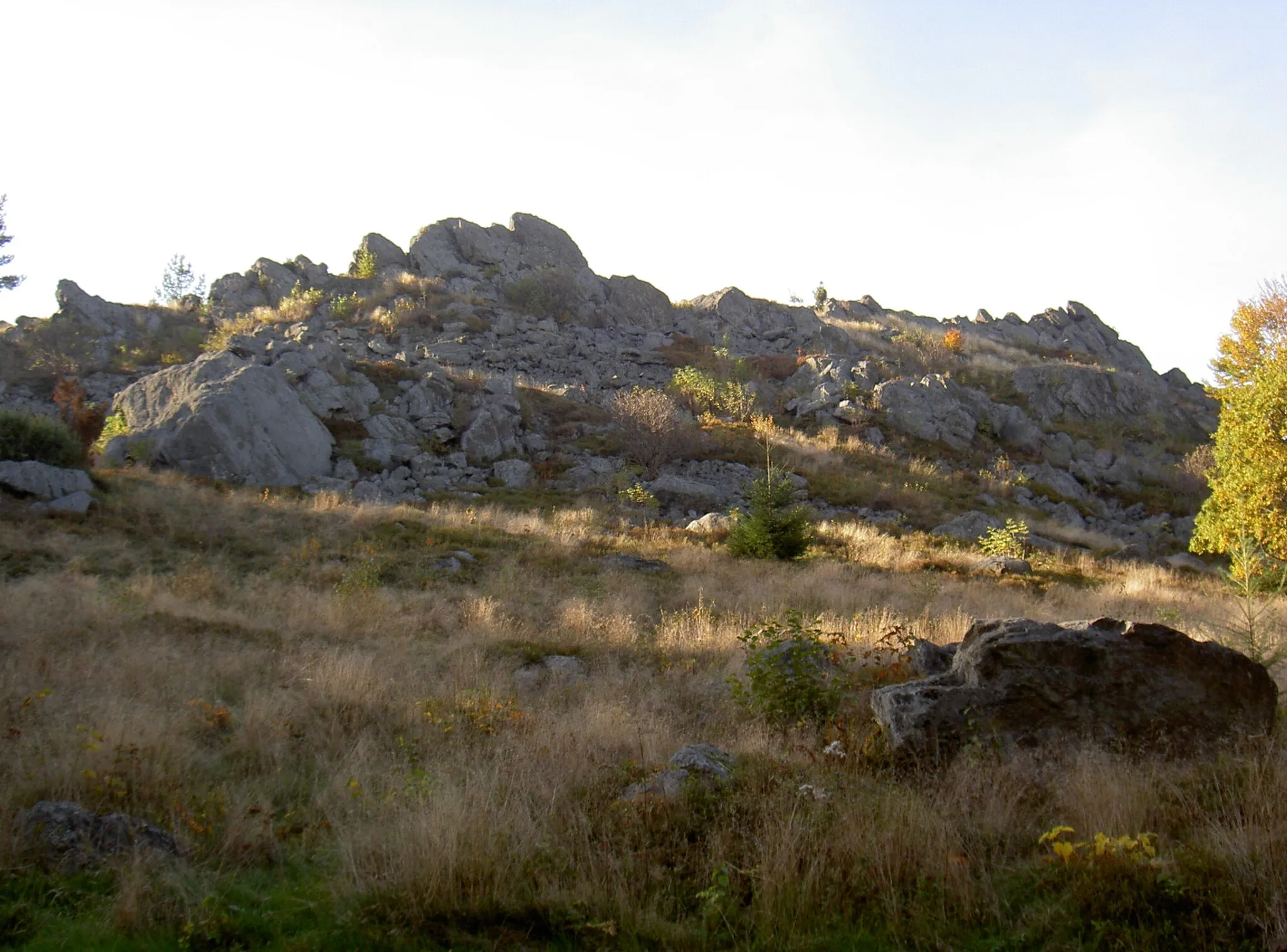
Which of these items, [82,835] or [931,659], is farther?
[931,659]

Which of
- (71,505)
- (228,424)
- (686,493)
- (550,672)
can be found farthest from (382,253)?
(550,672)

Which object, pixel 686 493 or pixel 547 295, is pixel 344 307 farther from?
pixel 686 493

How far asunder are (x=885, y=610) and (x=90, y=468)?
15907 mm

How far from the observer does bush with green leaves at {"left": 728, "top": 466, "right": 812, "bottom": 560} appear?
54.5ft

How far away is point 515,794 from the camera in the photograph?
5.08 m

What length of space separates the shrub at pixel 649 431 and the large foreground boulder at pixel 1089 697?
63.0 feet

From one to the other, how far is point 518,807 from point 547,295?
38055 millimetres

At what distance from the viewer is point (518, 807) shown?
4.81 meters

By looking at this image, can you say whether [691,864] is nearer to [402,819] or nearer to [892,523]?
[402,819]

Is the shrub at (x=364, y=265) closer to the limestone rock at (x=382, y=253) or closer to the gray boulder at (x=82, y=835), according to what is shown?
the limestone rock at (x=382, y=253)

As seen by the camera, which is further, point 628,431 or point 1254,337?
point 1254,337

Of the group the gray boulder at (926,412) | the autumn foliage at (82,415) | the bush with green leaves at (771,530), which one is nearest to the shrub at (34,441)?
the autumn foliage at (82,415)

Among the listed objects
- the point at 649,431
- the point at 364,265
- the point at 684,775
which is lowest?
the point at 684,775

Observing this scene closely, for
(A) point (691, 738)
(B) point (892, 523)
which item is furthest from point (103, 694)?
(B) point (892, 523)
